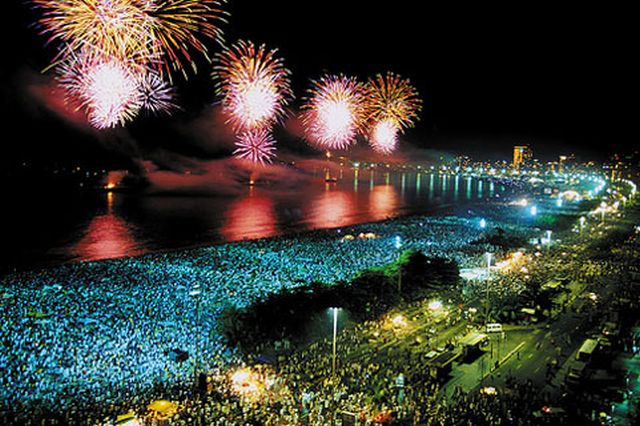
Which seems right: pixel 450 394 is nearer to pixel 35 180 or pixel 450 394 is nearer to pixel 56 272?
pixel 56 272

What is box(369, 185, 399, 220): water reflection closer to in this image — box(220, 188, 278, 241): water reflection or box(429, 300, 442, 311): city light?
box(220, 188, 278, 241): water reflection

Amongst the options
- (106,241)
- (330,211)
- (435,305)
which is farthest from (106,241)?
(435,305)

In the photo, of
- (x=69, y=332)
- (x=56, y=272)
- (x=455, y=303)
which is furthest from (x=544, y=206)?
(x=69, y=332)

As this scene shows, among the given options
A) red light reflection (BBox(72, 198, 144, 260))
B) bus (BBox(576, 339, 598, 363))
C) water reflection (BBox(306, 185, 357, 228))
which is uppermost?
bus (BBox(576, 339, 598, 363))

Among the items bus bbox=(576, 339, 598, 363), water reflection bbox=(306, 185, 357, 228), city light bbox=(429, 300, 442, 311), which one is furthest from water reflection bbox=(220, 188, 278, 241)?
bus bbox=(576, 339, 598, 363)

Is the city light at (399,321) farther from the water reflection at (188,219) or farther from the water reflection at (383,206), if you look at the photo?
the water reflection at (383,206)
